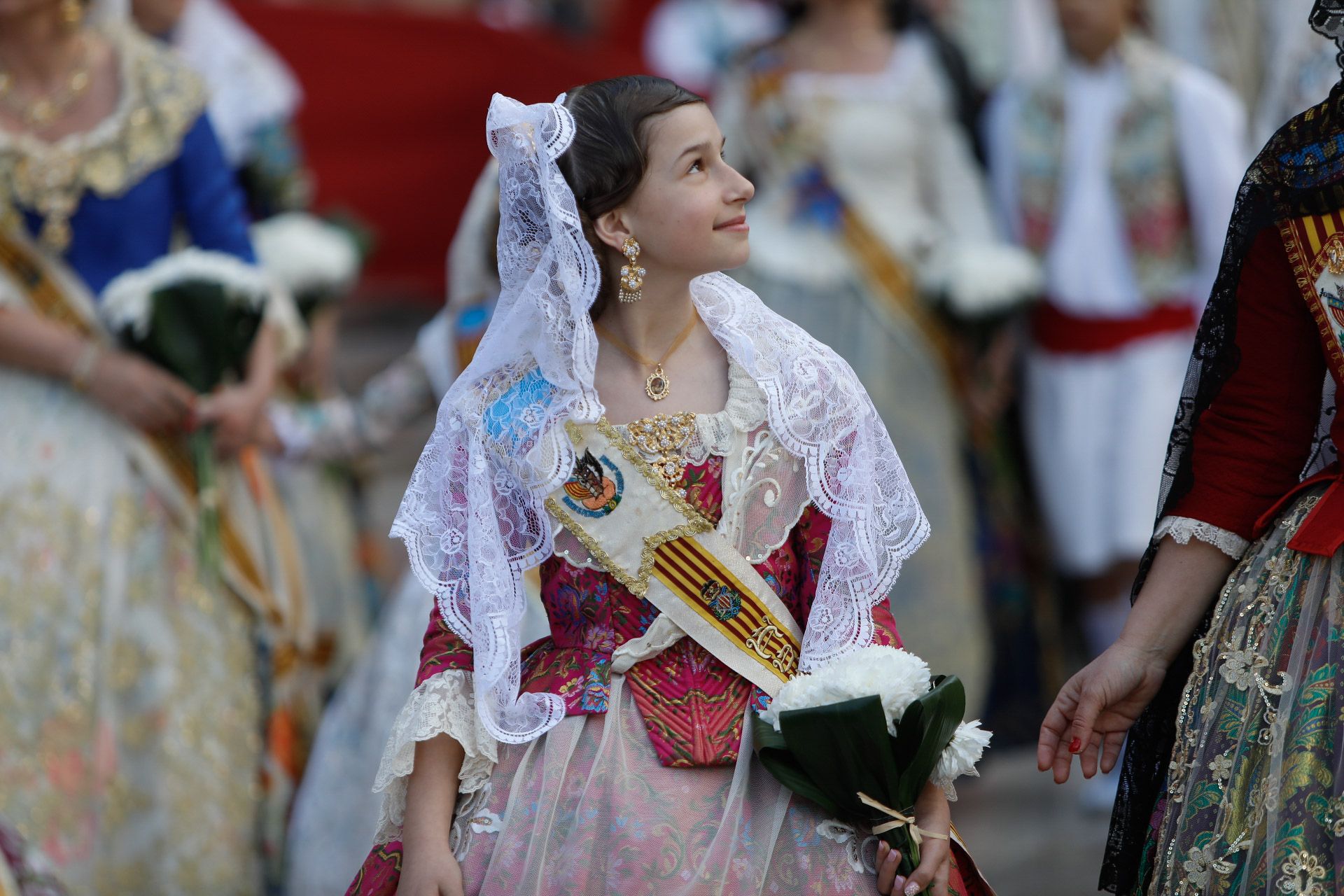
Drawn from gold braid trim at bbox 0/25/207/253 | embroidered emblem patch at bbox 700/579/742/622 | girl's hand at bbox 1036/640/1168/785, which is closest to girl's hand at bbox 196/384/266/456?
gold braid trim at bbox 0/25/207/253

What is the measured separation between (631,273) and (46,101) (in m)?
2.12

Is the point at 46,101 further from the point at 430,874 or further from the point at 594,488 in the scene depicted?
the point at 430,874

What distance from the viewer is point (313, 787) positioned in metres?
4.25

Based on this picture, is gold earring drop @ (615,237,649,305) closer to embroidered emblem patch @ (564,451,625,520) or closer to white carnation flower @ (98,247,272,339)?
embroidered emblem patch @ (564,451,625,520)

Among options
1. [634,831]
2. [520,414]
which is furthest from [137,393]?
[634,831]

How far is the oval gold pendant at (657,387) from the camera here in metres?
2.85

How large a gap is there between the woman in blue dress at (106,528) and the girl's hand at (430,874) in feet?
5.55

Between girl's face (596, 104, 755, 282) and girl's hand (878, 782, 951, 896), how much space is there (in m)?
0.86

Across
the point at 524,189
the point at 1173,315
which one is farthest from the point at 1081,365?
the point at 524,189

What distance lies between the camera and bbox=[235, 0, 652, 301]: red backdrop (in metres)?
10.0

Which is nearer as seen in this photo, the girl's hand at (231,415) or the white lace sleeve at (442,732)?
the white lace sleeve at (442,732)

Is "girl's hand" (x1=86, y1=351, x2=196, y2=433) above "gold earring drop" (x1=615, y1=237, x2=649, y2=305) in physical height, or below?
below

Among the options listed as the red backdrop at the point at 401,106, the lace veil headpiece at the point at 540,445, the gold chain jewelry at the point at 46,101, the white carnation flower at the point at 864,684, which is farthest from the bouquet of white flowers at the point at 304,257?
the red backdrop at the point at 401,106

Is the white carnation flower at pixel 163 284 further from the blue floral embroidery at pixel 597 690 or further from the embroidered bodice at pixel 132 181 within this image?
the blue floral embroidery at pixel 597 690
